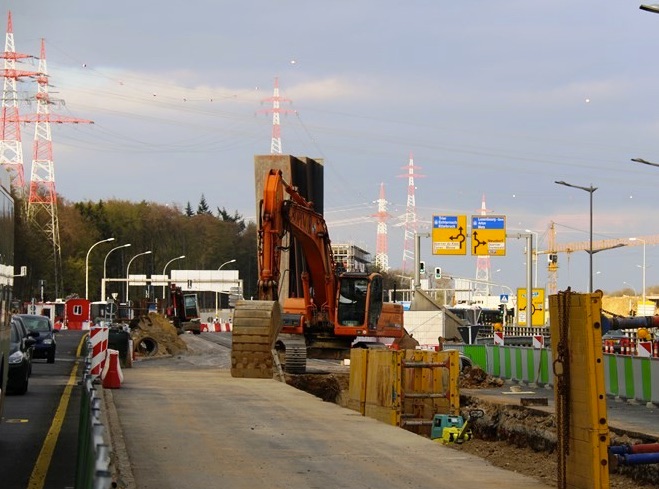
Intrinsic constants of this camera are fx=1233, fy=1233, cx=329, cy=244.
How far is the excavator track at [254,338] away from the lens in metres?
33.8

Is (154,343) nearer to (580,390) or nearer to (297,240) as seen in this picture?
(297,240)

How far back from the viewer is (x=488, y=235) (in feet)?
220

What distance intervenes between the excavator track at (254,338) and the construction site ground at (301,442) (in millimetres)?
2125

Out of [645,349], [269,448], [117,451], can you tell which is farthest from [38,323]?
[117,451]

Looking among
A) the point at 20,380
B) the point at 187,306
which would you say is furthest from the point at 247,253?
the point at 20,380

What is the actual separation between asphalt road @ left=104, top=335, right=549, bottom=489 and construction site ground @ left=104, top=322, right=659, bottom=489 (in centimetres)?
2

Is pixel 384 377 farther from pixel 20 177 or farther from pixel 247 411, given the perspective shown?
pixel 20 177

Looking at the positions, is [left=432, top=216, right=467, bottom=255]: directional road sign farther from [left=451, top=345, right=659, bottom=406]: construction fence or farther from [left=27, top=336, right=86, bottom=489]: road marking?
[left=27, top=336, right=86, bottom=489]: road marking

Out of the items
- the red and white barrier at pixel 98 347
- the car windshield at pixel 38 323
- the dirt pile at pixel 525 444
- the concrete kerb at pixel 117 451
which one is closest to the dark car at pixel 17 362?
the red and white barrier at pixel 98 347

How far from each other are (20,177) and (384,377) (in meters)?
58.6

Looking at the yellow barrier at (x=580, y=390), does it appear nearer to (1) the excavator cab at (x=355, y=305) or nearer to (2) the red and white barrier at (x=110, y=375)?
(2) the red and white barrier at (x=110, y=375)

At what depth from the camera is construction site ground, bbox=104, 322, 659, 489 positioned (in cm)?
1473

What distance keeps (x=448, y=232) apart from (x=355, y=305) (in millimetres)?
28440

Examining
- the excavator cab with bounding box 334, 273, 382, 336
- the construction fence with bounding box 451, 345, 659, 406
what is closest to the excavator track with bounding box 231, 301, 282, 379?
the excavator cab with bounding box 334, 273, 382, 336
